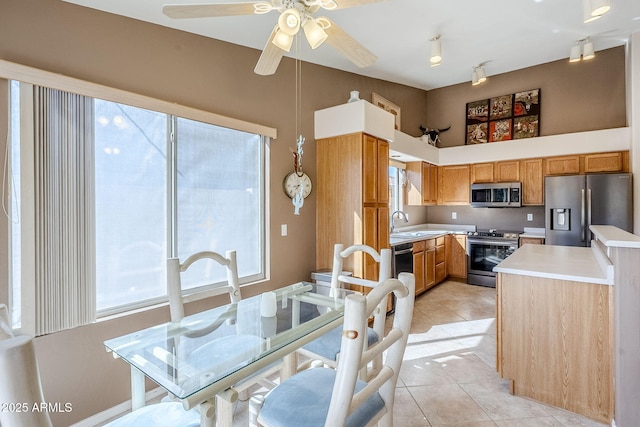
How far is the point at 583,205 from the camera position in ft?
13.0

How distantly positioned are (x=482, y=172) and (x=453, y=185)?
1.69ft

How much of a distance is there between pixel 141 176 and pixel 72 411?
59.2 inches

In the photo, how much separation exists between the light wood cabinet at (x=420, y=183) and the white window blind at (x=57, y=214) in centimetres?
465

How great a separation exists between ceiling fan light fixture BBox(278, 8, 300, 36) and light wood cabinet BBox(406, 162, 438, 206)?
13.6 ft

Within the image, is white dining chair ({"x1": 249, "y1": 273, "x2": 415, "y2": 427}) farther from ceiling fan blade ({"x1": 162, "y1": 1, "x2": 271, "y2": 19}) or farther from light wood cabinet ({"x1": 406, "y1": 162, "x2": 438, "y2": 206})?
light wood cabinet ({"x1": 406, "y1": 162, "x2": 438, "y2": 206})

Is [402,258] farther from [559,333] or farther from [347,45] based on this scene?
[347,45]

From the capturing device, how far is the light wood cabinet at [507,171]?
4.89m

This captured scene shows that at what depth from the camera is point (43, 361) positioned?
5.58ft

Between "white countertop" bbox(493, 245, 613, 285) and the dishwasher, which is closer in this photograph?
"white countertop" bbox(493, 245, 613, 285)

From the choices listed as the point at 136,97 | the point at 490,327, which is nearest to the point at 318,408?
the point at 136,97

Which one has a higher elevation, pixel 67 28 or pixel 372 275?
pixel 67 28

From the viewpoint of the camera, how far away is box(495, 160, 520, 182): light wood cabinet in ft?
16.0

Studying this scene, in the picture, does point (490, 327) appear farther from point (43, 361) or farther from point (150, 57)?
point (150, 57)

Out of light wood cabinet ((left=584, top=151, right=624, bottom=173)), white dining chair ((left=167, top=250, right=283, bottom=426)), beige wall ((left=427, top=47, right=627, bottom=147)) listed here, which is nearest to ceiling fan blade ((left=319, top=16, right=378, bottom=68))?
white dining chair ((left=167, top=250, right=283, bottom=426))
